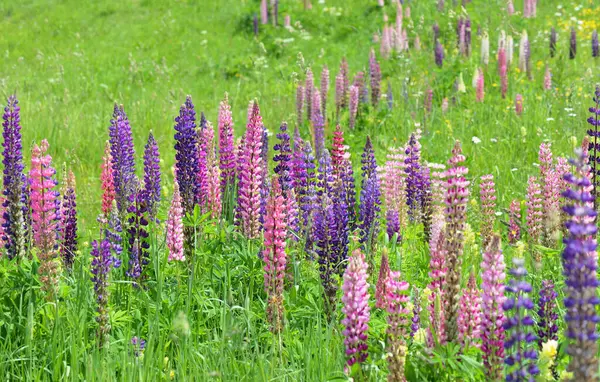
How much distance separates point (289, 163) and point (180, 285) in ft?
4.18

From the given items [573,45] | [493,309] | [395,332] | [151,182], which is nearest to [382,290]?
[395,332]

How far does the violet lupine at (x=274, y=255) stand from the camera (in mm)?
3514

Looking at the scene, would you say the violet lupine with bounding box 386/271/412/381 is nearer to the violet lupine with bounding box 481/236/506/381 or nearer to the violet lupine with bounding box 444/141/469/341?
the violet lupine with bounding box 444/141/469/341

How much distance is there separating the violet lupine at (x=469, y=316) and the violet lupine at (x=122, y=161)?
247 cm

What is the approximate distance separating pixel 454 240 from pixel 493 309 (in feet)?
1.49

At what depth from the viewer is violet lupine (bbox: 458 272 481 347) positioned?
2773 millimetres

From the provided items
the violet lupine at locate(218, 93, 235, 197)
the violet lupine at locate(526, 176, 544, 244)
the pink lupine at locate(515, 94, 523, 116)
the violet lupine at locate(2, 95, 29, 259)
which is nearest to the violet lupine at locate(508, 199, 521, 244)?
the violet lupine at locate(526, 176, 544, 244)

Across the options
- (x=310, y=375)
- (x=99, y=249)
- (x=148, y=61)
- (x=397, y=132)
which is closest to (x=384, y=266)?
(x=310, y=375)

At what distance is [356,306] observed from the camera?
265 cm

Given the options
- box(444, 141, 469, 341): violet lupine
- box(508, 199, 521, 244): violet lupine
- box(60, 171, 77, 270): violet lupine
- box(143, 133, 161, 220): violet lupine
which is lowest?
box(508, 199, 521, 244): violet lupine

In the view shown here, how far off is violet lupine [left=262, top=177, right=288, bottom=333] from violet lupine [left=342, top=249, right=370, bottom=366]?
2.34ft

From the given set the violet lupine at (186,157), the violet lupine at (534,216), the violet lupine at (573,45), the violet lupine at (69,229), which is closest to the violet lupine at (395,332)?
the violet lupine at (534,216)

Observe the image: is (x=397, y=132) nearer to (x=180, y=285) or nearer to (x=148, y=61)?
(x=180, y=285)

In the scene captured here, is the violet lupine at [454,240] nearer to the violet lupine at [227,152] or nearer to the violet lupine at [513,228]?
the violet lupine at [513,228]
